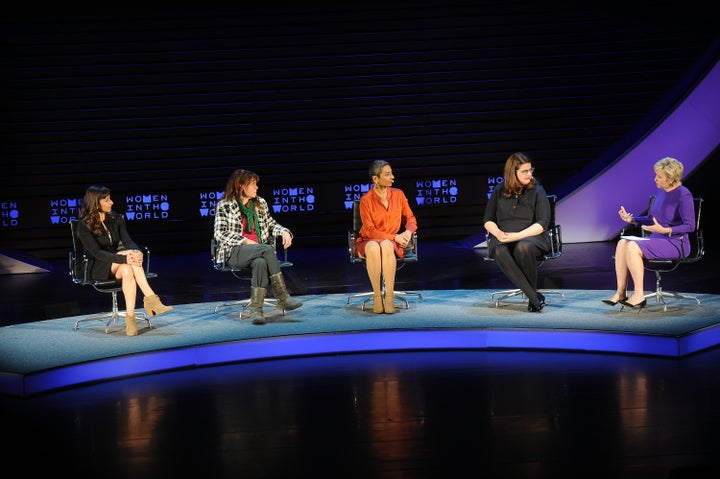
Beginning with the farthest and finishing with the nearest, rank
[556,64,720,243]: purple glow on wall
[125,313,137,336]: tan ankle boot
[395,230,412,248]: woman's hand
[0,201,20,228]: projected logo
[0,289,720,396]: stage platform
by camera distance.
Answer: [0,201,20,228]: projected logo → [556,64,720,243]: purple glow on wall → [395,230,412,248]: woman's hand → [125,313,137,336]: tan ankle boot → [0,289,720,396]: stage platform

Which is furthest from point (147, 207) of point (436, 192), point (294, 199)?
point (436, 192)

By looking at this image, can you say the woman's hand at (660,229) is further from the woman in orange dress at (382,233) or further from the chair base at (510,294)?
the woman in orange dress at (382,233)

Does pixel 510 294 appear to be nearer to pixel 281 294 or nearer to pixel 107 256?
pixel 281 294

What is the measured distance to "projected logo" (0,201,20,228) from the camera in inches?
428

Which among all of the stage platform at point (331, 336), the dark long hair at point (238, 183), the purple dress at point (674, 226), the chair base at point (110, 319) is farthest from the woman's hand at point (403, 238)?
the chair base at point (110, 319)

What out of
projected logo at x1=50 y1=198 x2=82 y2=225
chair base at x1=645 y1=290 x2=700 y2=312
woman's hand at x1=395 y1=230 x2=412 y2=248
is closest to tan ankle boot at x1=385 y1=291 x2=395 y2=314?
woman's hand at x1=395 y1=230 x2=412 y2=248

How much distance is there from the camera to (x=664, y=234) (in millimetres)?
5652

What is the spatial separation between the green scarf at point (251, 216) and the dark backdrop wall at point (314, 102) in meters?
5.13

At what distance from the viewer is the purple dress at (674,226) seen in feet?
18.2

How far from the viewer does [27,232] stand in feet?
35.8

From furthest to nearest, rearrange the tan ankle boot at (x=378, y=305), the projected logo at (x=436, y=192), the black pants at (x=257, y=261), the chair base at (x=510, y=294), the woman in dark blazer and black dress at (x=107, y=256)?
the projected logo at (x=436, y=192)
the chair base at (x=510, y=294)
the tan ankle boot at (x=378, y=305)
the black pants at (x=257, y=261)
the woman in dark blazer and black dress at (x=107, y=256)

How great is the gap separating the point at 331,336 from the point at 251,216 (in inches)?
47.8

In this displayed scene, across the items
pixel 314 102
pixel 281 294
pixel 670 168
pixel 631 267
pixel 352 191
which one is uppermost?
pixel 314 102

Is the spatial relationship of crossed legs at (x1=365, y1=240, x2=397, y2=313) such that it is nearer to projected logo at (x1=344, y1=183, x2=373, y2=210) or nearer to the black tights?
the black tights
